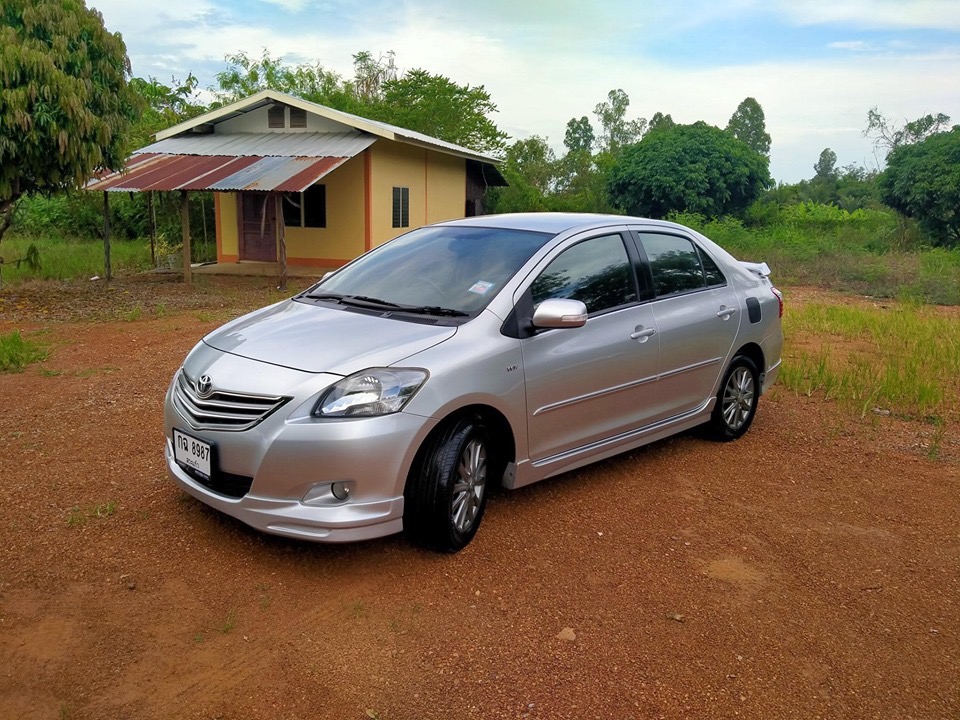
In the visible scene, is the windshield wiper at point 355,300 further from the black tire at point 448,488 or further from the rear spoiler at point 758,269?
the rear spoiler at point 758,269

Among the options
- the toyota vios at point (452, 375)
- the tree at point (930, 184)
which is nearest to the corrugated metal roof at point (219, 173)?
the toyota vios at point (452, 375)

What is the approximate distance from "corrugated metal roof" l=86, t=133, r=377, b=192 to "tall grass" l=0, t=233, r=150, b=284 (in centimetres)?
228

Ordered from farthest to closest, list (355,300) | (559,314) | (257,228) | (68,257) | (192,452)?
(257,228), (68,257), (355,300), (559,314), (192,452)

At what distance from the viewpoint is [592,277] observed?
4.65 metres

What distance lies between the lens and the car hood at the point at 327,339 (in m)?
3.64

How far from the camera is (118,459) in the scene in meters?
4.96

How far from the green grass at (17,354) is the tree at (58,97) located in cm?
395

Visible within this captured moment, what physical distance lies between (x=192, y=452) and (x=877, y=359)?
7543 millimetres

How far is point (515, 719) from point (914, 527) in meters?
2.91

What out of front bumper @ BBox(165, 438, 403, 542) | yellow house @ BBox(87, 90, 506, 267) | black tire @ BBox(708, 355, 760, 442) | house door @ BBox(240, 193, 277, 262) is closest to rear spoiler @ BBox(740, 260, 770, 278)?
black tire @ BBox(708, 355, 760, 442)

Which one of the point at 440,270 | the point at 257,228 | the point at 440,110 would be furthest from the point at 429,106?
the point at 440,270

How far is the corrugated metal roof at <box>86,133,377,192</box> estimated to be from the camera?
48.7 feet

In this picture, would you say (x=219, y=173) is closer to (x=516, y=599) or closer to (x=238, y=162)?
(x=238, y=162)

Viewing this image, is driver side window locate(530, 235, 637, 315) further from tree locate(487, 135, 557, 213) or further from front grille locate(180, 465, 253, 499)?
tree locate(487, 135, 557, 213)
